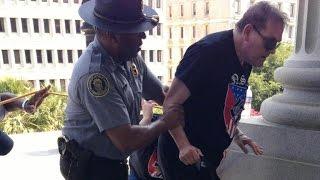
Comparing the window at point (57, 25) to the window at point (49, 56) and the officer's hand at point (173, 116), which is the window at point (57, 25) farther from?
the officer's hand at point (173, 116)

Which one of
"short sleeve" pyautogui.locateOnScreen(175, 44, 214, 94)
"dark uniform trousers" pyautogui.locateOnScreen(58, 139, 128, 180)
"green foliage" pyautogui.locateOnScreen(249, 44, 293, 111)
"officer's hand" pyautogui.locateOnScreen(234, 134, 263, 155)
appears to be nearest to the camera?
"dark uniform trousers" pyautogui.locateOnScreen(58, 139, 128, 180)

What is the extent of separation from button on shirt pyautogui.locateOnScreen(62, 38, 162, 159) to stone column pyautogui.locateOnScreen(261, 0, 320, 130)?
130 cm

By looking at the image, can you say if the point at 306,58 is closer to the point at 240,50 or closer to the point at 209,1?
the point at 240,50

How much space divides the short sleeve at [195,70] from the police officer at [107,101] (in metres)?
0.23

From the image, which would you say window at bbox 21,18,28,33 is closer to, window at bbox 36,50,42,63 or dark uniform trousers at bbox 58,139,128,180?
window at bbox 36,50,42,63

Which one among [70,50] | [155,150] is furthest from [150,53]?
[155,150]

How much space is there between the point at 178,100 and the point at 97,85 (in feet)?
1.72

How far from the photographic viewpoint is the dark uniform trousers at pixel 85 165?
2.02 meters

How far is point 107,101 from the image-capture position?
74.0 inches

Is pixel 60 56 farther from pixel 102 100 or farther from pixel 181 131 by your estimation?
pixel 102 100

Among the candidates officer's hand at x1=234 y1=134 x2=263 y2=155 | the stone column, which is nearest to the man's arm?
officer's hand at x1=234 y1=134 x2=263 y2=155

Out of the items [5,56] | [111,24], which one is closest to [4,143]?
[111,24]

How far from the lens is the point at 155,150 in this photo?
2.55 metres

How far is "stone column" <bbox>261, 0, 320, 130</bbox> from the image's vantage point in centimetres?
277
